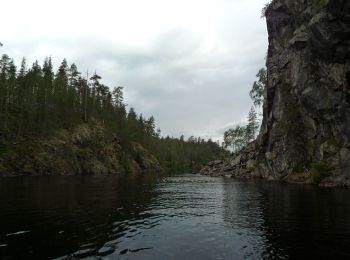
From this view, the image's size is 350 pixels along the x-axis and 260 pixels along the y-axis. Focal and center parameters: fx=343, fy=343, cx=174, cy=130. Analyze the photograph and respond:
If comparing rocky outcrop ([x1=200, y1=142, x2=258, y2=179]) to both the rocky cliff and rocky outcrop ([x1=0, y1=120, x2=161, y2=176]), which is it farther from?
rocky outcrop ([x1=0, y1=120, x2=161, y2=176])

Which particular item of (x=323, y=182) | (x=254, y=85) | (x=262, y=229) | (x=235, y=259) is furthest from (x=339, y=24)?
(x=254, y=85)

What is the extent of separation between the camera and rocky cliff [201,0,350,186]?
58688 mm

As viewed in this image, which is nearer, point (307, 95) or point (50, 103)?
point (307, 95)

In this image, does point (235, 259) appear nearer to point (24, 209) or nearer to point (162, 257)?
point (162, 257)

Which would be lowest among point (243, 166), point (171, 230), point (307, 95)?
point (171, 230)

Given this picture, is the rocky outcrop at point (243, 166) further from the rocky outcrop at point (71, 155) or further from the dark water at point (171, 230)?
the dark water at point (171, 230)

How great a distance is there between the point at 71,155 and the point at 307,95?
7710 cm

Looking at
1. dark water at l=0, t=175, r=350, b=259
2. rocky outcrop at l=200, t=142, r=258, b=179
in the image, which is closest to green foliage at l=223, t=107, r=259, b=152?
rocky outcrop at l=200, t=142, r=258, b=179

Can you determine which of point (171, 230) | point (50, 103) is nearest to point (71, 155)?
point (50, 103)

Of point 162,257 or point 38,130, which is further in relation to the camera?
point 38,130

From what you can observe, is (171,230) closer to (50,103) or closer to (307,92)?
(307,92)

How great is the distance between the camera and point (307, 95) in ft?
245

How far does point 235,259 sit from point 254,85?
111m

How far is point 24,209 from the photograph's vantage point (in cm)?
3219
